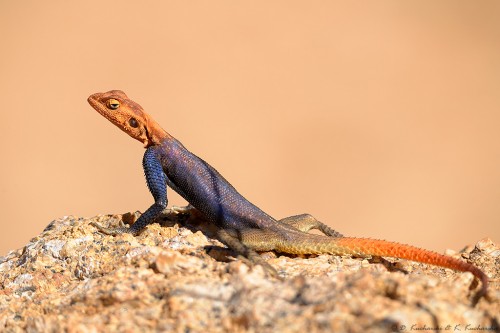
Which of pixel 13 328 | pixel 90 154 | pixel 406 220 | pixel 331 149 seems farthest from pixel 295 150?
pixel 13 328

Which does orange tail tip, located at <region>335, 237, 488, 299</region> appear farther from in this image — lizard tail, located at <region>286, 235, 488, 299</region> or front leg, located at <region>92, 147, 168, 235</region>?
front leg, located at <region>92, 147, 168, 235</region>

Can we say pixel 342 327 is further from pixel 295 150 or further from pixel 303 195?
pixel 295 150

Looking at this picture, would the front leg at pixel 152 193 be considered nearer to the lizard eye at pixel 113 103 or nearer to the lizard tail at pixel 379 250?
the lizard eye at pixel 113 103

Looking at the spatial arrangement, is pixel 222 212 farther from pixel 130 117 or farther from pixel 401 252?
pixel 401 252

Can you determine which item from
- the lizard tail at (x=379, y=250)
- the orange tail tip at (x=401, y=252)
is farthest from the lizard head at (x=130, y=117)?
the orange tail tip at (x=401, y=252)

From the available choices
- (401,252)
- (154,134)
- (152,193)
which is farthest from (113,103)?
(401,252)

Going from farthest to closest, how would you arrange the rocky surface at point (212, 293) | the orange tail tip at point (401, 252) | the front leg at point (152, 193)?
the front leg at point (152, 193)
the orange tail tip at point (401, 252)
the rocky surface at point (212, 293)
